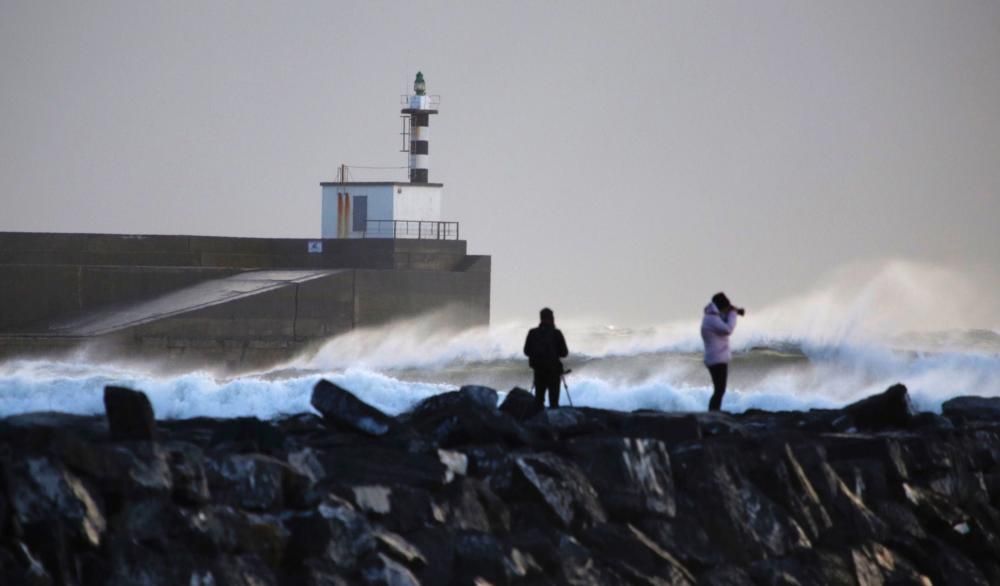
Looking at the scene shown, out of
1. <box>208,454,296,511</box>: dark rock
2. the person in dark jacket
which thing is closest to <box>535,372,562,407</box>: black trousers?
the person in dark jacket

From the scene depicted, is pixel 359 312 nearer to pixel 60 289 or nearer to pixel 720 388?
pixel 60 289

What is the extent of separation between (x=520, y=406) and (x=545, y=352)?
1.71 ft

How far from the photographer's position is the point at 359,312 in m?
38.6

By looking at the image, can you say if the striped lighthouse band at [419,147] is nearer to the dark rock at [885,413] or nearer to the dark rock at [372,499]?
the dark rock at [885,413]

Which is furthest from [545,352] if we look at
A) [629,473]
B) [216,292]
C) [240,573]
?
[216,292]

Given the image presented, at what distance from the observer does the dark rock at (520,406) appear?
44.8 feet

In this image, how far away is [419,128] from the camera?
47.4 metres

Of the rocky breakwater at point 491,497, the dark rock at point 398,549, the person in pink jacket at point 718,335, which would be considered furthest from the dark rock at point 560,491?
the person in pink jacket at point 718,335

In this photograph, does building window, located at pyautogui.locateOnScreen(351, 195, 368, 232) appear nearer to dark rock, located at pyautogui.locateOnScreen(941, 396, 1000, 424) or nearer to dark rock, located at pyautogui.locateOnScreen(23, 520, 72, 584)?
dark rock, located at pyautogui.locateOnScreen(941, 396, 1000, 424)

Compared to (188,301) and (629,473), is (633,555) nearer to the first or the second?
(629,473)

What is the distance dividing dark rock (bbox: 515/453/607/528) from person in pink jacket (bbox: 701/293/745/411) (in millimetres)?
3515

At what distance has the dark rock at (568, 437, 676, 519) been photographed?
11.1 metres

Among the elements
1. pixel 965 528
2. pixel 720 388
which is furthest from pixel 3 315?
pixel 965 528

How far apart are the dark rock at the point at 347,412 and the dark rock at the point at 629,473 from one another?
1.30m
